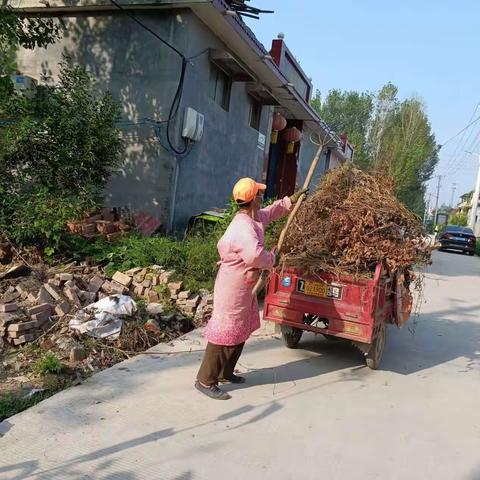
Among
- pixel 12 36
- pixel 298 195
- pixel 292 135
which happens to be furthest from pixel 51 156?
pixel 292 135

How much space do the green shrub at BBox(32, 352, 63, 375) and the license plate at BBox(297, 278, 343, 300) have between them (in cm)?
226

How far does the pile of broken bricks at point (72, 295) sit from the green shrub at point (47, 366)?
639 mm

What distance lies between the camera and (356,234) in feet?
16.0

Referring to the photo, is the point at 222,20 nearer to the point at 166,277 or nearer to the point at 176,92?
the point at 176,92

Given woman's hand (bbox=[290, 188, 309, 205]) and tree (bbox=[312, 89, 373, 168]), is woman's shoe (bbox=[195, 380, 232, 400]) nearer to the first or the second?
woman's hand (bbox=[290, 188, 309, 205])

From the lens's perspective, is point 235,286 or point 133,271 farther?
point 133,271

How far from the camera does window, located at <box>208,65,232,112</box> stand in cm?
987

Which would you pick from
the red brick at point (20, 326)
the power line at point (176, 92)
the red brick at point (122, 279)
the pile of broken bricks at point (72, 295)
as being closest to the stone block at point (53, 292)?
the pile of broken bricks at point (72, 295)

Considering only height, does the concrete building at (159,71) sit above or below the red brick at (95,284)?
above

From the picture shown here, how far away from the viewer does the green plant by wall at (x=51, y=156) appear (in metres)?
6.65

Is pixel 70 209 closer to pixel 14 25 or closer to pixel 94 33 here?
pixel 14 25

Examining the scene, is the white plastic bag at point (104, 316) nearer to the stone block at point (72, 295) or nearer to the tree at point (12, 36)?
the stone block at point (72, 295)

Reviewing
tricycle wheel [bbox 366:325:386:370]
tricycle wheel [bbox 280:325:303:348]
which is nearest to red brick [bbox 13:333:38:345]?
tricycle wheel [bbox 280:325:303:348]

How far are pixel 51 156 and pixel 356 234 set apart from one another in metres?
4.41
